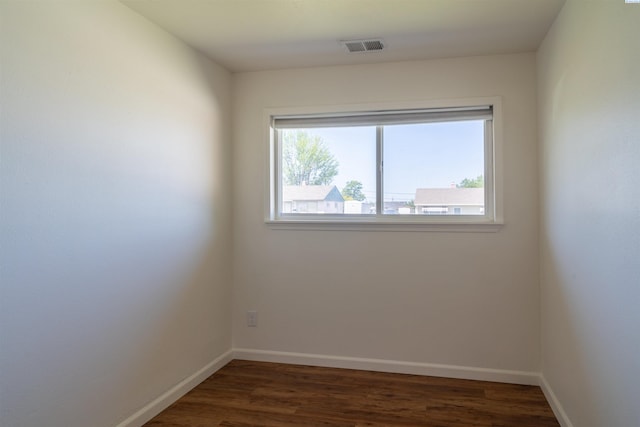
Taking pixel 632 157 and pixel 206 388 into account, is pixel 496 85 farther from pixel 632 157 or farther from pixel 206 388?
pixel 206 388

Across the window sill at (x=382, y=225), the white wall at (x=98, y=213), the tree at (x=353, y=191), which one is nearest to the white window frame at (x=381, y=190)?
the window sill at (x=382, y=225)

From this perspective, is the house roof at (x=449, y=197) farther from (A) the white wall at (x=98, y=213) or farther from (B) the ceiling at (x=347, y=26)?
(A) the white wall at (x=98, y=213)

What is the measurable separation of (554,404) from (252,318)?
2.16m

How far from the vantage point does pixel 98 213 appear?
1.99 meters

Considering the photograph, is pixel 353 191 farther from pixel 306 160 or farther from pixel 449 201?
pixel 449 201

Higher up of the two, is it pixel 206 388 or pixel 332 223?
pixel 332 223

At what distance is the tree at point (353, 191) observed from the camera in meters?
3.17

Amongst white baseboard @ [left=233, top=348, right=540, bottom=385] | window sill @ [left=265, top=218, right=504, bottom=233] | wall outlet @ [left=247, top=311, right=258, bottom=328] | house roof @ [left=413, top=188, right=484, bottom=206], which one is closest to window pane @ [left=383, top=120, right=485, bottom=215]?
house roof @ [left=413, top=188, right=484, bottom=206]

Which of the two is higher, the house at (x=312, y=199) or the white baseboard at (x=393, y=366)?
the house at (x=312, y=199)

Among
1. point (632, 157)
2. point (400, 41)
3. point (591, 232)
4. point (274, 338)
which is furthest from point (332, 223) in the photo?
point (632, 157)

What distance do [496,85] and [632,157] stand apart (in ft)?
5.23

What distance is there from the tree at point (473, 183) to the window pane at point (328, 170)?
0.66 m

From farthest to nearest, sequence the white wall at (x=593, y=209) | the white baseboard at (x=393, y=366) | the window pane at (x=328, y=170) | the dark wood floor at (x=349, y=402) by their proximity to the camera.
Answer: the window pane at (x=328, y=170), the white baseboard at (x=393, y=366), the dark wood floor at (x=349, y=402), the white wall at (x=593, y=209)

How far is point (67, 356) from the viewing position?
1.83 meters
